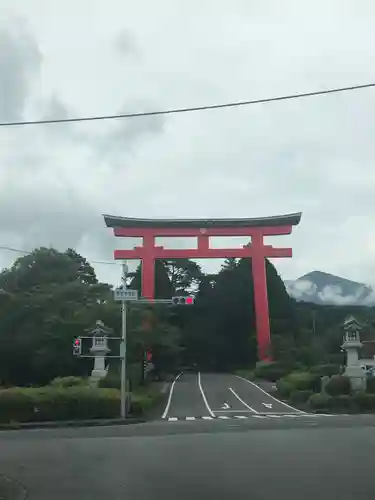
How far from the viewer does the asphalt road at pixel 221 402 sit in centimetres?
2830

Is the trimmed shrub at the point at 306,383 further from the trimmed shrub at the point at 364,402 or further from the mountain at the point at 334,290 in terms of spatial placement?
the mountain at the point at 334,290

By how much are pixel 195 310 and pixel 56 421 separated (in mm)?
44150

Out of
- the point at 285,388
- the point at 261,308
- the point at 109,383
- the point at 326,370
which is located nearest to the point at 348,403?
the point at 285,388

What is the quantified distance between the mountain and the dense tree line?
187 centimetres

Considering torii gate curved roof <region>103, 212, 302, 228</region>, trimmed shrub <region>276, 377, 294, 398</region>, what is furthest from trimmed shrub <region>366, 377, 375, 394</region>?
torii gate curved roof <region>103, 212, 302, 228</region>

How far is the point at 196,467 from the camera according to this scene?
980 centimetres

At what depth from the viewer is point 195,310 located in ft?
226

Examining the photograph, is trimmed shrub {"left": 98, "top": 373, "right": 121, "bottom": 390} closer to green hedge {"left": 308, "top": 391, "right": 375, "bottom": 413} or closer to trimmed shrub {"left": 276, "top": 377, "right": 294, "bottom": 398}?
green hedge {"left": 308, "top": 391, "right": 375, "bottom": 413}

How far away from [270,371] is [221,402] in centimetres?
1476

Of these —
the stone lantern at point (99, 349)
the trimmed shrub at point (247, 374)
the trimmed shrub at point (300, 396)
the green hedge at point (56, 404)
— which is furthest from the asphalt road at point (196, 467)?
the trimmed shrub at point (247, 374)

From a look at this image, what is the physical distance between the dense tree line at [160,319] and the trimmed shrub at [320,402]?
37.7ft

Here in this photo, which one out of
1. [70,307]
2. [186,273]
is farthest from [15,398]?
[186,273]

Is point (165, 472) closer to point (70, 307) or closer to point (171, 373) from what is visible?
point (70, 307)

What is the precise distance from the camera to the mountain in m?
60.2
